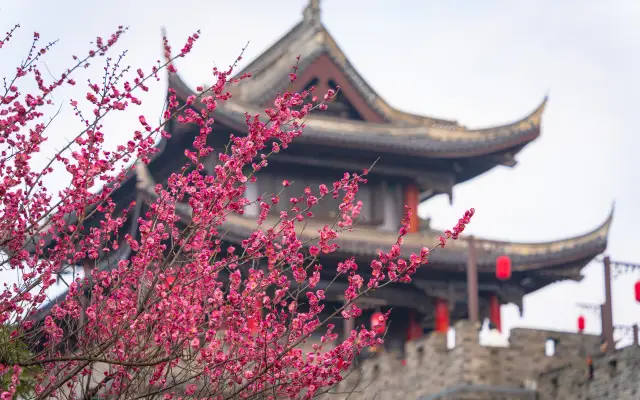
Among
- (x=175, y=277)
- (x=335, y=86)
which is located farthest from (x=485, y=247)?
(x=175, y=277)

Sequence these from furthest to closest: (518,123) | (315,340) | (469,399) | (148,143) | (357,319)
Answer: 1. (518,123)
2. (357,319)
3. (315,340)
4. (469,399)
5. (148,143)

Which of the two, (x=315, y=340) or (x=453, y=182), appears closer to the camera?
(x=315, y=340)

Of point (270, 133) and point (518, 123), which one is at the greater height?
point (518, 123)

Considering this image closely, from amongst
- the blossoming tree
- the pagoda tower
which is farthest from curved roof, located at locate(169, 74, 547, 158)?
the blossoming tree

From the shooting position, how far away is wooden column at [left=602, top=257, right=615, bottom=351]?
2362cm

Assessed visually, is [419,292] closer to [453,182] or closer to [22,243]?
[453,182]

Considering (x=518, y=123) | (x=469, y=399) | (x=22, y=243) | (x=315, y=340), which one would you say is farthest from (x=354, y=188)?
(x=518, y=123)

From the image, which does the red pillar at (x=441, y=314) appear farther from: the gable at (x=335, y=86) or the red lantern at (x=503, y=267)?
the gable at (x=335, y=86)

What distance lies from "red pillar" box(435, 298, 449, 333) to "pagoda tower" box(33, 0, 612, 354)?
0.03 meters

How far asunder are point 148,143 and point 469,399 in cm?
1432

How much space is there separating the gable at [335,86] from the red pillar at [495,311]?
5.77m

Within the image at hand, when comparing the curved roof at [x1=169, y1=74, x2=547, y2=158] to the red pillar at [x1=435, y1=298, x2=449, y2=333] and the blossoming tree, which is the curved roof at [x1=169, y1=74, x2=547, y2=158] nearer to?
the red pillar at [x1=435, y1=298, x2=449, y2=333]

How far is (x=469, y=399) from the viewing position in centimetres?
2264

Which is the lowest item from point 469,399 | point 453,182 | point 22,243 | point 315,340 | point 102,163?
point 22,243
